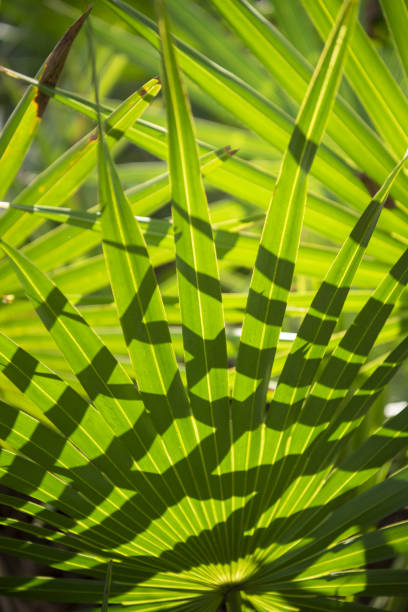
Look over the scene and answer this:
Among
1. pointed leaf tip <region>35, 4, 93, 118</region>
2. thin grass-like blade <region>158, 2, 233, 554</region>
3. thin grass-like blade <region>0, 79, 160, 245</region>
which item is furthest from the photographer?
thin grass-like blade <region>0, 79, 160, 245</region>

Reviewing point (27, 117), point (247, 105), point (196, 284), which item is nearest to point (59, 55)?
point (27, 117)

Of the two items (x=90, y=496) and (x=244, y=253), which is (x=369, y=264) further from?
(x=90, y=496)

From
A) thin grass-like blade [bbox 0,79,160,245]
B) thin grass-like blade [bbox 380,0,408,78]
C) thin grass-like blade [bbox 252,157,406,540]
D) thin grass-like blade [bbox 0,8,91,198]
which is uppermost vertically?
thin grass-like blade [bbox 380,0,408,78]

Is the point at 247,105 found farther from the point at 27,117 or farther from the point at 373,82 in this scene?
the point at 27,117

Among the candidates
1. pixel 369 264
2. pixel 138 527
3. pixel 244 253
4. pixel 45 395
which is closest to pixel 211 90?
pixel 244 253

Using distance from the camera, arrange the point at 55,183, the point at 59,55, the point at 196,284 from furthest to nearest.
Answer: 1. the point at 55,183
2. the point at 59,55
3. the point at 196,284

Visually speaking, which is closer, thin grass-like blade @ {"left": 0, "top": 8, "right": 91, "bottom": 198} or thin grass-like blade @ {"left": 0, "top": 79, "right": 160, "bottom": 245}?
thin grass-like blade @ {"left": 0, "top": 8, "right": 91, "bottom": 198}

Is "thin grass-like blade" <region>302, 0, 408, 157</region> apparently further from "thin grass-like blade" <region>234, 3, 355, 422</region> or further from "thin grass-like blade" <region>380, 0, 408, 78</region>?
"thin grass-like blade" <region>234, 3, 355, 422</region>

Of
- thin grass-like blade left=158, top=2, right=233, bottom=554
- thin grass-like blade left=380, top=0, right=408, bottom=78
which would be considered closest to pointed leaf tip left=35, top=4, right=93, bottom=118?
thin grass-like blade left=158, top=2, right=233, bottom=554

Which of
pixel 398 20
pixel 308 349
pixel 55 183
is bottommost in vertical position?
pixel 308 349

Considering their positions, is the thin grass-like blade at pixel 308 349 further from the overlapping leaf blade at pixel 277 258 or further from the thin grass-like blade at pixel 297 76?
the thin grass-like blade at pixel 297 76

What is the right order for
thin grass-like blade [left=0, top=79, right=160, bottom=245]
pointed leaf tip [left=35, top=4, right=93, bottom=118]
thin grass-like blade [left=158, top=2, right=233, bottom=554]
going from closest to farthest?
1. thin grass-like blade [left=158, top=2, right=233, bottom=554]
2. pointed leaf tip [left=35, top=4, right=93, bottom=118]
3. thin grass-like blade [left=0, top=79, right=160, bottom=245]

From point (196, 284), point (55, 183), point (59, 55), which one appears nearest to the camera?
point (196, 284)

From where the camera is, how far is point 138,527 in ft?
1.87
